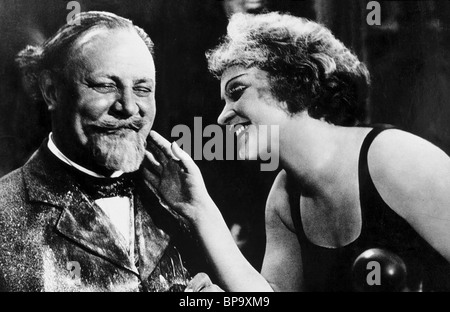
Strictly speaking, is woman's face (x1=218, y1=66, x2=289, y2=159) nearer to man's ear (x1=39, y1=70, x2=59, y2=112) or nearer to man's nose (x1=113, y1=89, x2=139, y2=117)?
man's nose (x1=113, y1=89, x2=139, y2=117)

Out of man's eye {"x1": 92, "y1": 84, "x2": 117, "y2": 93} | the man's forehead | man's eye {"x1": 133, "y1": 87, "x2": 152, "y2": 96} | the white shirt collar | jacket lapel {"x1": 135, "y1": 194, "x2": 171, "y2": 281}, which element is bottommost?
jacket lapel {"x1": 135, "y1": 194, "x2": 171, "y2": 281}

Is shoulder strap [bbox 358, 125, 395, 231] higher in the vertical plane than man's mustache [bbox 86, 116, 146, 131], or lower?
lower

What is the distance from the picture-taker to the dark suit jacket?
2848 millimetres

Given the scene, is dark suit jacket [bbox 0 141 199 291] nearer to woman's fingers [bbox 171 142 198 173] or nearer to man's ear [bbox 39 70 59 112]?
man's ear [bbox 39 70 59 112]

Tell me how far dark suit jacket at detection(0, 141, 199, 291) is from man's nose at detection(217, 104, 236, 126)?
26.6 inches

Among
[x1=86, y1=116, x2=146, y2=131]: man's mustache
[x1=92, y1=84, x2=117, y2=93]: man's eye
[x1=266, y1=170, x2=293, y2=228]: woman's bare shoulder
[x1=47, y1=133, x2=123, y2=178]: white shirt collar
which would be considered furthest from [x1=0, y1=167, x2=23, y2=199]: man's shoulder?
[x1=266, y1=170, x2=293, y2=228]: woman's bare shoulder

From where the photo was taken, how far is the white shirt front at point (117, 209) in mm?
2914

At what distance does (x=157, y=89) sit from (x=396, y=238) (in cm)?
139

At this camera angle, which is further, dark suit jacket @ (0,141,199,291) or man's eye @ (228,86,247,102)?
man's eye @ (228,86,247,102)

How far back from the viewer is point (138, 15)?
3.03 meters

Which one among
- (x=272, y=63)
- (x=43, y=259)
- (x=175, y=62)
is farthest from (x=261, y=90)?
(x=43, y=259)

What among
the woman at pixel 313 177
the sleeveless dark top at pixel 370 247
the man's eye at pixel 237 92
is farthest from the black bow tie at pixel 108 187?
the sleeveless dark top at pixel 370 247

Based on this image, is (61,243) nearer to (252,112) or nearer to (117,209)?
(117,209)
